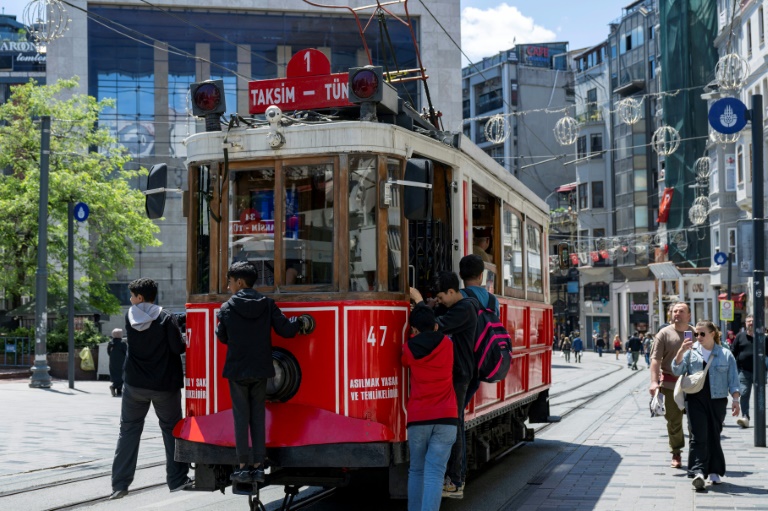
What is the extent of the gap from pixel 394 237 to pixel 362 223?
0.29m

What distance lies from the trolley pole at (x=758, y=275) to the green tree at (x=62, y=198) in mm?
26473

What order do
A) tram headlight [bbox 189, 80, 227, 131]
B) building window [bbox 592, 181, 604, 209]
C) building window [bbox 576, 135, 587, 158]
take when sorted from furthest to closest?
building window [bbox 576, 135, 587, 158]
building window [bbox 592, 181, 604, 209]
tram headlight [bbox 189, 80, 227, 131]

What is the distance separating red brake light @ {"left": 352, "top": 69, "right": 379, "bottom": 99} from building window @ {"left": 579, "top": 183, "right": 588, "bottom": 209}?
2824 inches

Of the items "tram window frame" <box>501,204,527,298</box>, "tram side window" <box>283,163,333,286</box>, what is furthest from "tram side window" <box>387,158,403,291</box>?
"tram window frame" <box>501,204,527,298</box>

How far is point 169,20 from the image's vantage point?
52.8 meters

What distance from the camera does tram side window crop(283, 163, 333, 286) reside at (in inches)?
320

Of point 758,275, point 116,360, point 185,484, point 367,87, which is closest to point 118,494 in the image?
point 185,484

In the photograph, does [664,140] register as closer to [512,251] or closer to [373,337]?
[512,251]

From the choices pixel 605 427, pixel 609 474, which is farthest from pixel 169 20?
pixel 609 474

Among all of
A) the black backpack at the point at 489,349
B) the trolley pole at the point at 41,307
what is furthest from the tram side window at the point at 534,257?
the trolley pole at the point at 41,307

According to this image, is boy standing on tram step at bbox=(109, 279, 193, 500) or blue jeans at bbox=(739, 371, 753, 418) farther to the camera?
blue jeans at bbox=(739, 371, 753, 418)

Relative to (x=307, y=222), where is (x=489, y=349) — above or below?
below

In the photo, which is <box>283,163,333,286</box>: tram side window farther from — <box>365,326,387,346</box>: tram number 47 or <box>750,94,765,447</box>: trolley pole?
<box>750,94,765,447</box>: trolley pole

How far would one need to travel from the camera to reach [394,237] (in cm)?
827
